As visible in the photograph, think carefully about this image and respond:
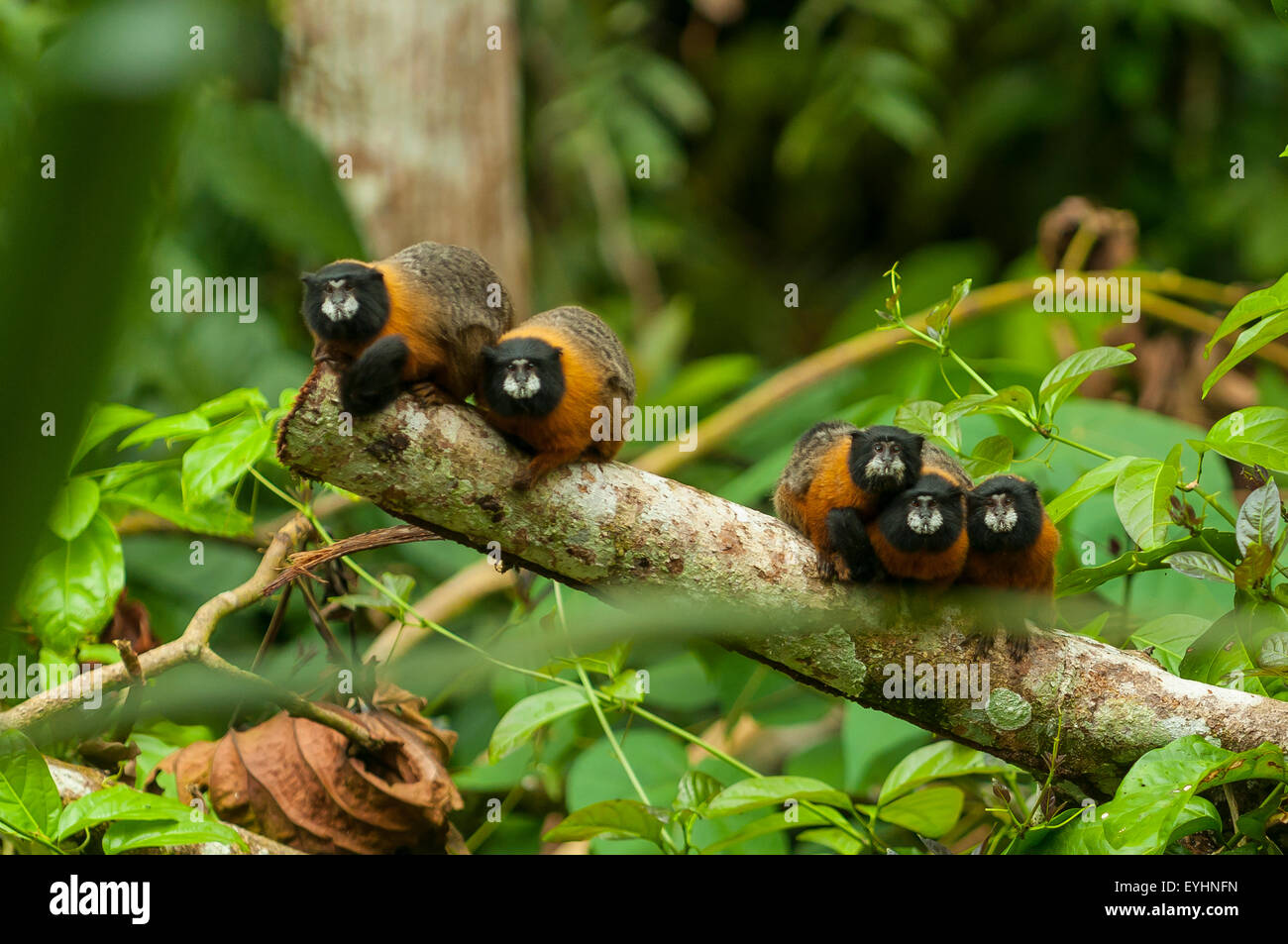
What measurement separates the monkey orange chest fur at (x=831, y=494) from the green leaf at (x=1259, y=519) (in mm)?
698

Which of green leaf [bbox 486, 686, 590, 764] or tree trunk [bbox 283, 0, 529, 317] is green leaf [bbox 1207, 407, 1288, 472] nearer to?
green leaf [bbox 486, 686, 590, 764]

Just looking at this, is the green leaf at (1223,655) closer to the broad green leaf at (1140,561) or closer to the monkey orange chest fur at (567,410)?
the broad green leaf at (1140,561)

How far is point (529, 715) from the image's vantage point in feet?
8.02

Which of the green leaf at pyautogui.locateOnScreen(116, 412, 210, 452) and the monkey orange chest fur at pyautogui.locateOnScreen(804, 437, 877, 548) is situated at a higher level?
the green leaf at pyautogui.locateOnScreen(116, 412, 210, 452)

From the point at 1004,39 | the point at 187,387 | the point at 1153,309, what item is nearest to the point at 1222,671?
the point at 1153,309

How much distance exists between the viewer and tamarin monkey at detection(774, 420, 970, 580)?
2123 millimetres

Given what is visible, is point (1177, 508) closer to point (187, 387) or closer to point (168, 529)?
point (168, 529)

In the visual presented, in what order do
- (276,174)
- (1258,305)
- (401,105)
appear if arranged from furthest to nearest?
(401,105) < (276,174) < (1258,305)

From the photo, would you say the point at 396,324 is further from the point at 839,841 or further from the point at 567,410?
the point at 839,841

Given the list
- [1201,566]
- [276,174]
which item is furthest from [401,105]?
[1201,566]

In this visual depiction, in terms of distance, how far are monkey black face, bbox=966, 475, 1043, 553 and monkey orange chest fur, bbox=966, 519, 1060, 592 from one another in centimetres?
3

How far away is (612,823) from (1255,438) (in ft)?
4.78

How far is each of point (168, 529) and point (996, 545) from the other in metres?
2.48

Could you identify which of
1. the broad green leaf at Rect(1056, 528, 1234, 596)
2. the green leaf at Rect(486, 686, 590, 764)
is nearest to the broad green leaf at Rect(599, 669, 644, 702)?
the green leaf at Rect(486, 686, 590, 764)
